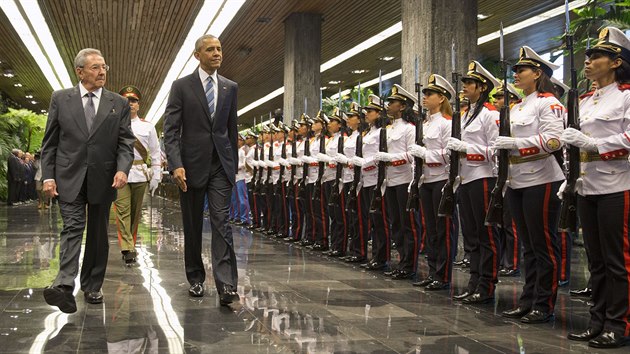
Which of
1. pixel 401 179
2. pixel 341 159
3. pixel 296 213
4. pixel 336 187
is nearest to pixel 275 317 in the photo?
pixel 401 179

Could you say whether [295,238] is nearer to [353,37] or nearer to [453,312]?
[453,312]

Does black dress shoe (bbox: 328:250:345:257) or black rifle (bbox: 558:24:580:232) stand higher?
black rifle (bbox: 558:24:580:232)

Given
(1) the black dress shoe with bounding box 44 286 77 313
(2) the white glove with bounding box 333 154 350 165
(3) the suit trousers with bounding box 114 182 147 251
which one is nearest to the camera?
(1) the black dress shoe with bounding box 44 286 77 313

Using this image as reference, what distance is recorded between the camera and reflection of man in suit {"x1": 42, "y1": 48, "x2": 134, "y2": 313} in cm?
477

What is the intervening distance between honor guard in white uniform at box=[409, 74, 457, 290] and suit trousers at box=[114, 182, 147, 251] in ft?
9.54


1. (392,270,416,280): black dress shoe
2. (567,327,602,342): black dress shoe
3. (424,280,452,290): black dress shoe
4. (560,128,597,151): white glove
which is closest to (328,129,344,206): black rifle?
(392,270,416,280): black dress shoe

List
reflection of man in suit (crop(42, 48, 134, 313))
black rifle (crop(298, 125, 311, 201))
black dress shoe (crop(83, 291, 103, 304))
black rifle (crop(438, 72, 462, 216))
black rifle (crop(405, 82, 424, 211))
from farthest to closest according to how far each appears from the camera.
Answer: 1. black rifle (crop(298, 125, 311, 201))
2. black rifle (crop(405, 82, 424, 211))
3. black rifle (crop(438, 72, 462, 216))
4. black dress shoe (crop(83, 291, 103, 304))
5. reflection of man in suit (crop(42, 48, 134, 313))

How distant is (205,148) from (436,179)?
78.1 inches

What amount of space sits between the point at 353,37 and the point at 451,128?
440 inches

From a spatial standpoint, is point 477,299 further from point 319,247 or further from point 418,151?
point 319,247

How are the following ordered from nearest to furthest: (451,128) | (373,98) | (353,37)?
(451,128), (373,98), (353,37)

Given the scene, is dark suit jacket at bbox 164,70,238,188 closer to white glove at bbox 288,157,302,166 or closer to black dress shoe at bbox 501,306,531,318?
black dress shoe at bbox 501,306,531,318

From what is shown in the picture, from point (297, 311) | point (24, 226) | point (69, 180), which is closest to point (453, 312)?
point (297, 311)

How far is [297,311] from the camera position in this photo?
15.7 ft
